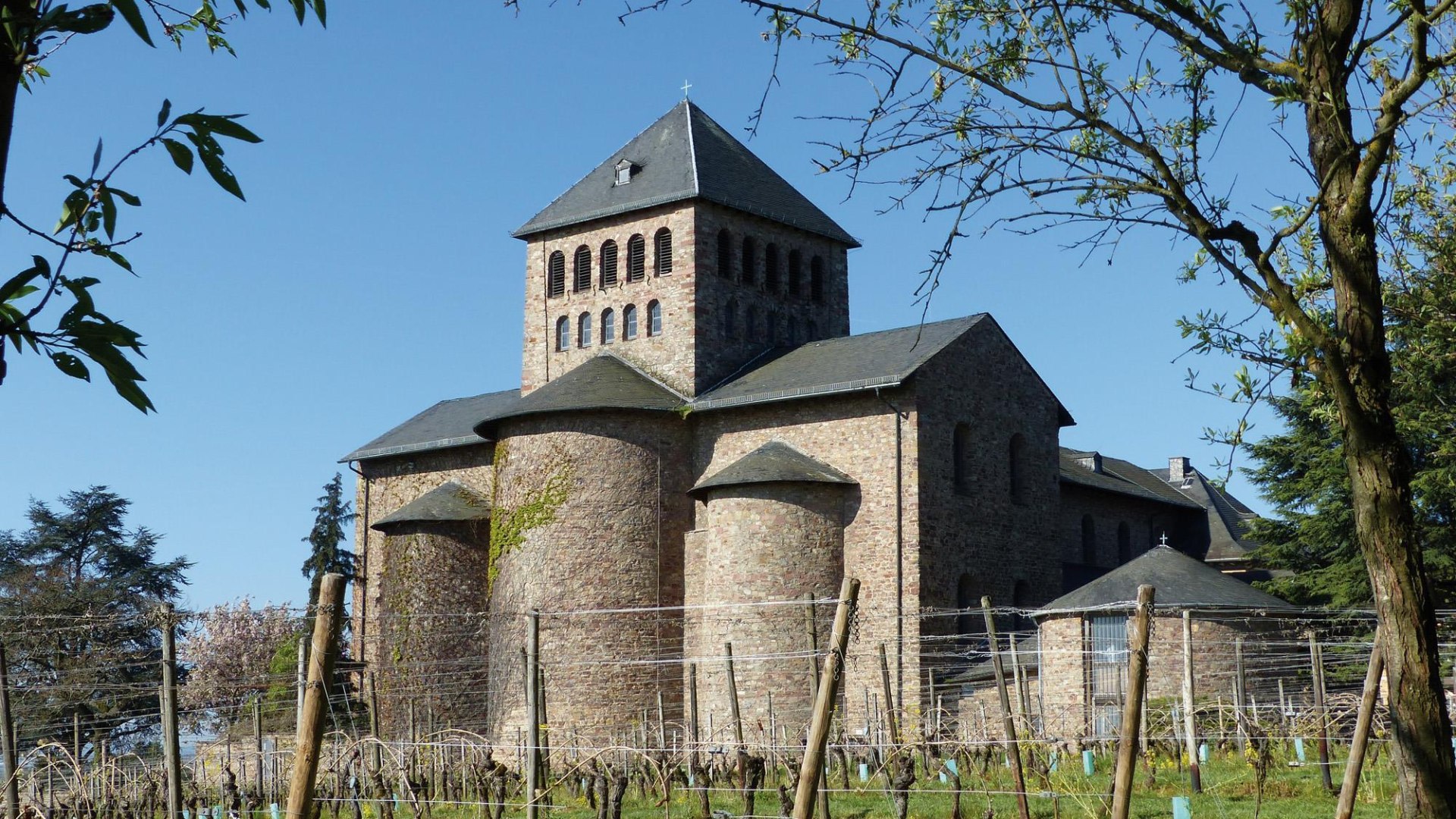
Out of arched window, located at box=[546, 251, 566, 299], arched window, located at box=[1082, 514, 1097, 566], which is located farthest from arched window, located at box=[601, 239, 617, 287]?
arched window, located at box=[1082, 514, 1097, 566]

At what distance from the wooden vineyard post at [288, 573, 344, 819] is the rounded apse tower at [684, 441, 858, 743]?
75.7 ft

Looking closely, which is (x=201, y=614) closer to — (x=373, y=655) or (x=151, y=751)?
(x=373, y=655)

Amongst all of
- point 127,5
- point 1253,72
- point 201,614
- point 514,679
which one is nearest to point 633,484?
point 514,679

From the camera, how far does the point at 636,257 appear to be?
38719mm

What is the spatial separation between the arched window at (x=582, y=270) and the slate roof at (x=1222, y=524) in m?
19.0

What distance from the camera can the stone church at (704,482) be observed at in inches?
1267

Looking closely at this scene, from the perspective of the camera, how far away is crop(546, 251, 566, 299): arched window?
4025cm

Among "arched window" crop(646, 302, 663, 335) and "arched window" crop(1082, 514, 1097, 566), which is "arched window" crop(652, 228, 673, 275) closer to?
"arched window" crop(646, 302, 663, 335)

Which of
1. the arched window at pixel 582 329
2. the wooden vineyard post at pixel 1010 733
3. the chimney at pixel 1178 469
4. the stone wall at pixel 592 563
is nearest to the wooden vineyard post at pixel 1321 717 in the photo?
the wooden vineyard post at pixel 1010 733

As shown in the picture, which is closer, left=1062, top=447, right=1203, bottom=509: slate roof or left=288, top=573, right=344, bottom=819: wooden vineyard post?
left=288, top=573, right=344, bottom=819: wooden vineyard post

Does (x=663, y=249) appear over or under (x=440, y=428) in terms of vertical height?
over

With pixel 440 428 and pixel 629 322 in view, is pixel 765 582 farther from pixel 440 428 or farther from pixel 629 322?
pixel 440 428

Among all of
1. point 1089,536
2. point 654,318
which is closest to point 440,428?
point 654,318

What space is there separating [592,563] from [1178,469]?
30800 millimetres
